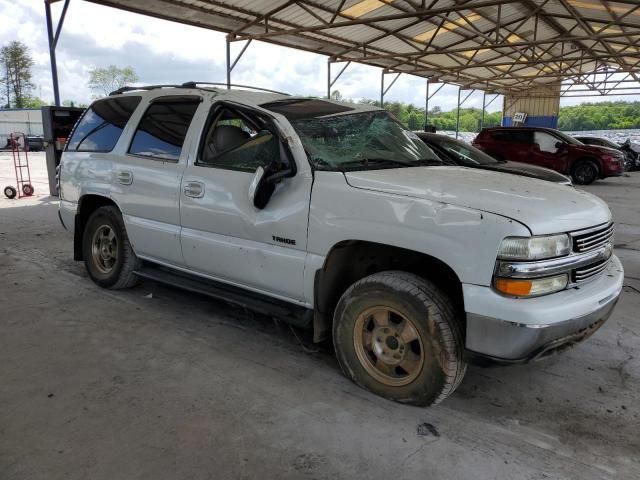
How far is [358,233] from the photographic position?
2.93 metres

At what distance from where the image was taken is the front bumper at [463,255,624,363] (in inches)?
97.3

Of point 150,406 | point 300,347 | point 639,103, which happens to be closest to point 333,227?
point 300,347

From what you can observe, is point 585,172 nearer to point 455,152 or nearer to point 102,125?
point 455,152

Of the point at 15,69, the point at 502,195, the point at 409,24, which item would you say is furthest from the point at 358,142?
the point at 15,69

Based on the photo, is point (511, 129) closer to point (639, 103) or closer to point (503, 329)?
point (503, 329)

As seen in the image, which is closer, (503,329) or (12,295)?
(503,329)

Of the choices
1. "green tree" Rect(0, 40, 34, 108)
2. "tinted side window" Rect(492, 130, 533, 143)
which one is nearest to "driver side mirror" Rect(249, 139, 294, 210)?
"tinted side window" Rect(492, 130, 533, 143)

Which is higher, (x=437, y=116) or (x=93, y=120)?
(x=437, y=116)

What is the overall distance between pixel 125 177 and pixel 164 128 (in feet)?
1.85

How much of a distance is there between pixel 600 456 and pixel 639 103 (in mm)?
51301

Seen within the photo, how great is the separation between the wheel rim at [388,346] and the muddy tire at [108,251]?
2540 mm

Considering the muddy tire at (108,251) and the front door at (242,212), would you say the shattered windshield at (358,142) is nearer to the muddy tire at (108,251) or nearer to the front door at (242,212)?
the front door at (242,212)

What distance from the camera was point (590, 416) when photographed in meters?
2.93

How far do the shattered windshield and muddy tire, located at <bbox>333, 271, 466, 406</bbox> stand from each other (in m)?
0.86
